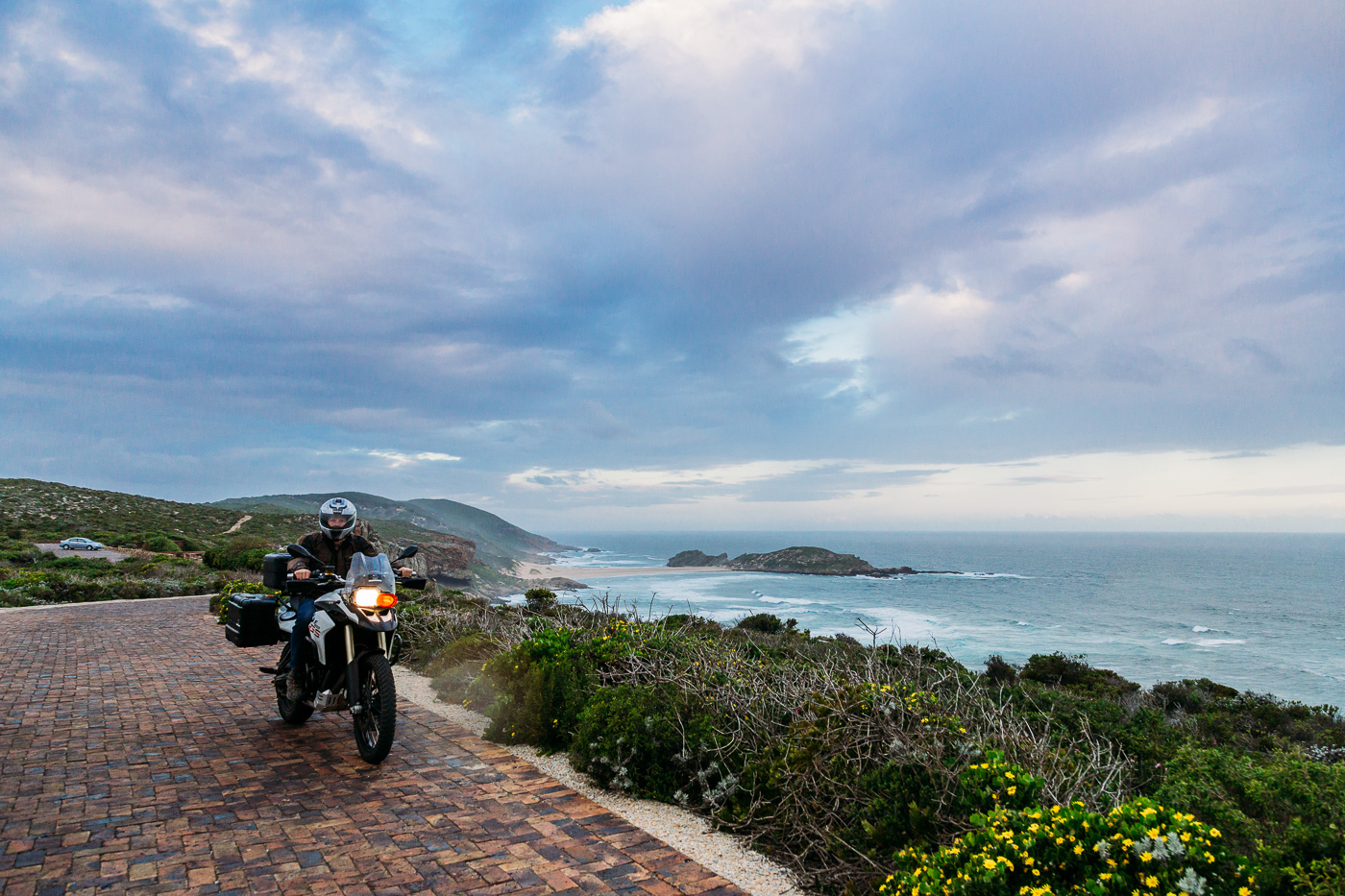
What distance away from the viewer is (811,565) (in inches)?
3314

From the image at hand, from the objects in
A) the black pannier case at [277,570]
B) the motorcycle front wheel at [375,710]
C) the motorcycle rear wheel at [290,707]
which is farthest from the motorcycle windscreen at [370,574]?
the motorcycle rear wheel at [290,707]

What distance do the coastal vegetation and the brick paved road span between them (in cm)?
58

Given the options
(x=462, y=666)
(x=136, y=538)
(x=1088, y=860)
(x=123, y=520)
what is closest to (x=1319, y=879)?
(x=1088, y=860)

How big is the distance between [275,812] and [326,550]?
2263 millimetres

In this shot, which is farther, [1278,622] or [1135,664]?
[1278,622]

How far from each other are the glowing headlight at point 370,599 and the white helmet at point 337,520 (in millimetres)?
917

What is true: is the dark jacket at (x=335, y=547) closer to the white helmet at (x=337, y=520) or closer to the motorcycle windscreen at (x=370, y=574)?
the white helmet at (x=337, y=520)

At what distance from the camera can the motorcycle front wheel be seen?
4.92m

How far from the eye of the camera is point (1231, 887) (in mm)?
2322

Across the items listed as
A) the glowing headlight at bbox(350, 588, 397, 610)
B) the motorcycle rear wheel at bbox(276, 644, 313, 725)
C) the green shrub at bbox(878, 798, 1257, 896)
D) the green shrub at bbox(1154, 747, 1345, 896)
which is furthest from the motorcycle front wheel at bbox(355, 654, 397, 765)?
the green shrub at bbox(1154, 747, 1345, 896)

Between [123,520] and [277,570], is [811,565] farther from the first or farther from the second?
[277,570]

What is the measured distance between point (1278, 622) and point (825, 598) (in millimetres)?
30863

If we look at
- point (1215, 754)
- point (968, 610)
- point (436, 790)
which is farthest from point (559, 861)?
point (968, 610)

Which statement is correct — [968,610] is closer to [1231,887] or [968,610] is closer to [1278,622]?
[1278,622]
